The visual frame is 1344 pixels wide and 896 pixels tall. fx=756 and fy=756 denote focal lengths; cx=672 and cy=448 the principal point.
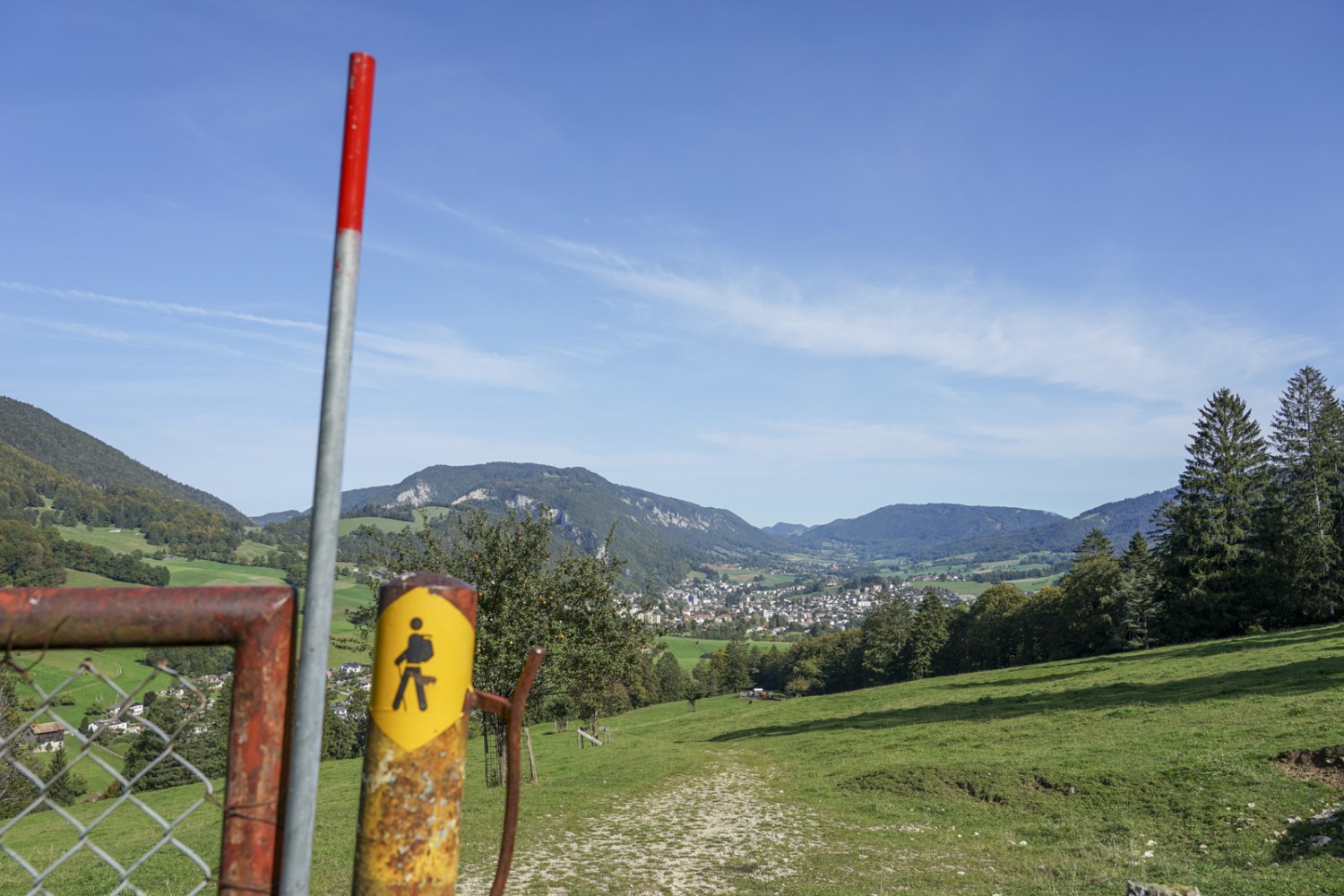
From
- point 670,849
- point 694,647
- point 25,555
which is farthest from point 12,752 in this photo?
point 694,647

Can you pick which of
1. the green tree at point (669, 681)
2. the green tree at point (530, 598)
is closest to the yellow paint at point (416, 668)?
the green tree at point (530, 598)

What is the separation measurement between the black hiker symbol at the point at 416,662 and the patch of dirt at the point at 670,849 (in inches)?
385

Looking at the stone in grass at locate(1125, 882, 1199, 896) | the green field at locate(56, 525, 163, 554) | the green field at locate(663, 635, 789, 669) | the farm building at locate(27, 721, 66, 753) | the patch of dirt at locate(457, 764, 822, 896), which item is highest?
the farm building at locate(27, 721, 66, 753)

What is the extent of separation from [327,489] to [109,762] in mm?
1415

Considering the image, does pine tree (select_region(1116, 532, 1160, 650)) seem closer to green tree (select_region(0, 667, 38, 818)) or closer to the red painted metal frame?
green tree (select_region(0, 667, 38, 818))

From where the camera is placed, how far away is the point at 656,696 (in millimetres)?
91500

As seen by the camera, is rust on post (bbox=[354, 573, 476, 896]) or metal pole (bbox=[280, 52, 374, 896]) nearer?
metal pole (bbox=[280, 52, 374, 896])

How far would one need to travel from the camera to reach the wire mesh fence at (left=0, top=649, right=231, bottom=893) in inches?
64.2

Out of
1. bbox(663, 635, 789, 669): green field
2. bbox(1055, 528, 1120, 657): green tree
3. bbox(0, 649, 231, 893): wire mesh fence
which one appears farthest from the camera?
bbox(663, 635, 789, 669): green field

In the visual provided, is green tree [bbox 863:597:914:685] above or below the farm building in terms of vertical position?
below

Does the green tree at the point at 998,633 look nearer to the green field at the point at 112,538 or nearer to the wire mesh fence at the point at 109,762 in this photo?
the wire mesh fence at the point at 109,762

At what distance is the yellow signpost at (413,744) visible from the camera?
59.8 inches

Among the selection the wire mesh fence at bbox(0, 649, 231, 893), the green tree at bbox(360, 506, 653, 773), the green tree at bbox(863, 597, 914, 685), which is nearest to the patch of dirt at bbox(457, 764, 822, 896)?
the green tree at bbox(360, 506, 653, 773)

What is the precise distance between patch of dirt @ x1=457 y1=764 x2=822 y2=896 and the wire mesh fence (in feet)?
15.5
